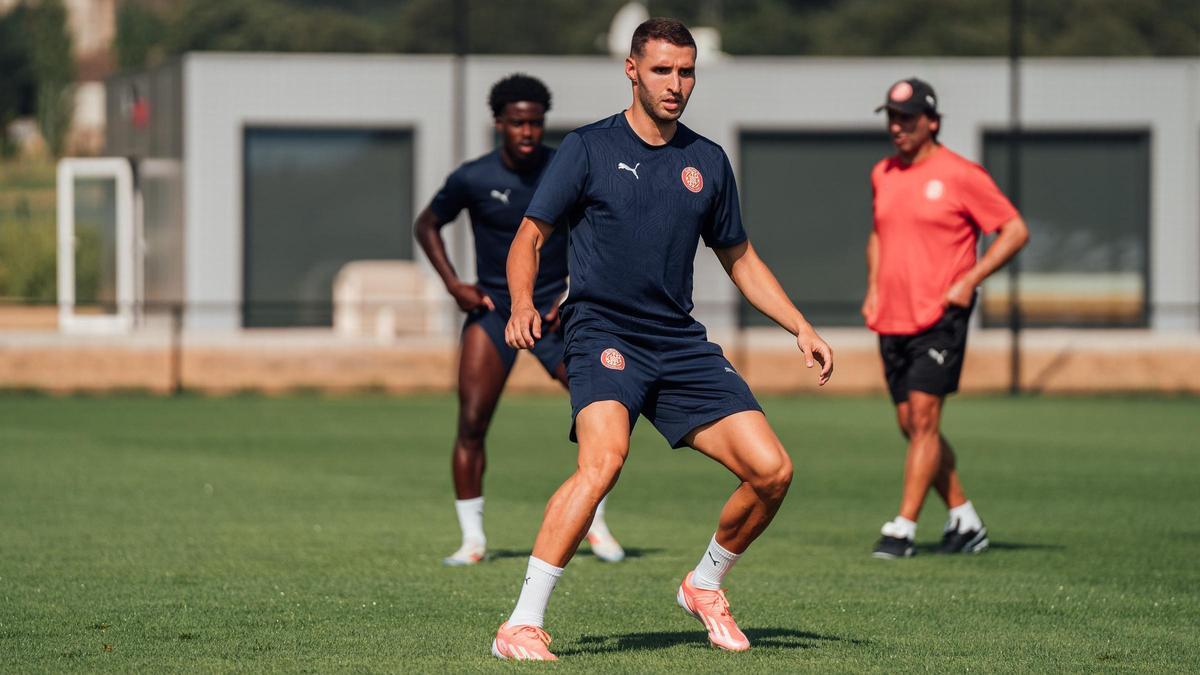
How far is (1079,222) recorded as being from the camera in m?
32.6

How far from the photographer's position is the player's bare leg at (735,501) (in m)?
6.32

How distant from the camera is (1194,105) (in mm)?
31234

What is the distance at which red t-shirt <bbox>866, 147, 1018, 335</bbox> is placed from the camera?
31.4 ft

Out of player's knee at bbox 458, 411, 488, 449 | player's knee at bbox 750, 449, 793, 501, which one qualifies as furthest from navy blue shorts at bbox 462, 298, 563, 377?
player's knee at bbox 750, 449, 793, 501

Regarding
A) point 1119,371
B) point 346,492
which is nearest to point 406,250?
point 1119,371

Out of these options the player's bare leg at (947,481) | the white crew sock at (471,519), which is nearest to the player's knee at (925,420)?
the player's bare leg at (947,481)

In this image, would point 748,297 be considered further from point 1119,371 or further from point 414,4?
point 414,4

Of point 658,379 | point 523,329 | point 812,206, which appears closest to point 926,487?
point 658,379

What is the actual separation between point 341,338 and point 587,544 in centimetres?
1423

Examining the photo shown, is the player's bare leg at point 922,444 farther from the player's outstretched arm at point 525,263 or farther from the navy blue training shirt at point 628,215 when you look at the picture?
the player's outstretched arm at point 525,263

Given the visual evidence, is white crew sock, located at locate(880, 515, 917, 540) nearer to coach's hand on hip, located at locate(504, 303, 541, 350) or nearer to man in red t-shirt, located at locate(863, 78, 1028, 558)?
man in red t-shirt, located at locate(863, 78, 1028, 558)

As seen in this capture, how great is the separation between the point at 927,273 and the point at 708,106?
21388 millimetres

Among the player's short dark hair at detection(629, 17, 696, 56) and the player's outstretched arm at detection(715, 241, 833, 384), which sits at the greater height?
the player's short dark hair at detection(629, 17, 696, 56)

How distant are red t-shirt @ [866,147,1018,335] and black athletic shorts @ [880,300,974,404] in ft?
0.17
